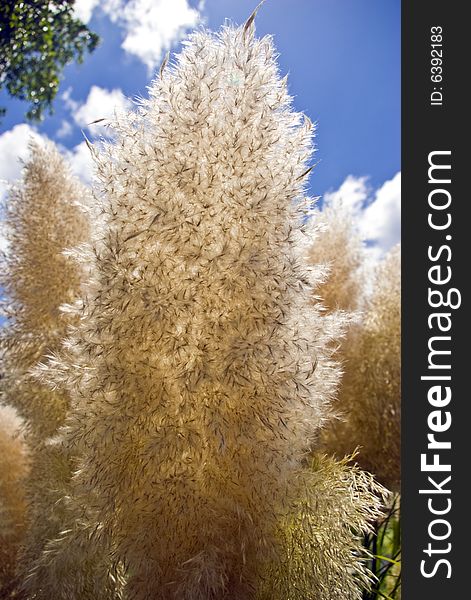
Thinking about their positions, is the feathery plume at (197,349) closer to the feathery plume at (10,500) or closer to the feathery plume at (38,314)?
the feathery plume at (38,314)

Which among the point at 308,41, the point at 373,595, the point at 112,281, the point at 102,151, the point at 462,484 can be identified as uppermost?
the point at 308,41

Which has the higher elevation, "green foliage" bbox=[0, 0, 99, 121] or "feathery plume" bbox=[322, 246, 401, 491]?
"green foliage" bbox=[0, 0, 99, 121]

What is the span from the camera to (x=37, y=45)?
3764 mm

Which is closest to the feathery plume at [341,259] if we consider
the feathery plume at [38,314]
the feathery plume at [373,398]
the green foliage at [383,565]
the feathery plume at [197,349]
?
the feathery plume at [373,398]

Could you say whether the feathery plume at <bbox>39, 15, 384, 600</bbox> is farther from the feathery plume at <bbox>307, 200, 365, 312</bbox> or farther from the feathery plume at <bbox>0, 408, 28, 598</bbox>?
the feathery plume at <bbox>307, 200, 365, 312</bbox>

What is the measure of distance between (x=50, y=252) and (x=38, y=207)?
25 cm

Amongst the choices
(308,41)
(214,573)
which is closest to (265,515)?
(214,573)

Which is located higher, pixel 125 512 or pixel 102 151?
pixel 102 151

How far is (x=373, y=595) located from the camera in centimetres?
233

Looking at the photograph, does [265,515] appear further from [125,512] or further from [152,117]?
[152,117]

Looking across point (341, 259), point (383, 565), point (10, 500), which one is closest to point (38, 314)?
point (10, 500)

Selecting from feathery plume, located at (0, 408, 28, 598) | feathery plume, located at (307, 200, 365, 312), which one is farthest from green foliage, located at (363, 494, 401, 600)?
feathery plume, located at (0, 408, 28, 598)

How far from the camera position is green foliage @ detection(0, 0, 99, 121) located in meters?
3.59

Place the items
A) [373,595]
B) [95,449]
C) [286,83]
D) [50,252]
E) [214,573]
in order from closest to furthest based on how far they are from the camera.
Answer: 1. [214,573]
2. [95,449]
3. [286,83]
4. [373,595]
5. [50,252]
